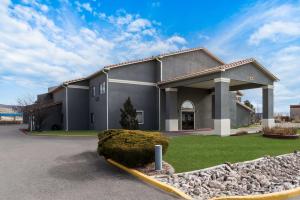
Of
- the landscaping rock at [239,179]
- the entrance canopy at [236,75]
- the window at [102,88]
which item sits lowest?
the landscaping rock at [239,179]

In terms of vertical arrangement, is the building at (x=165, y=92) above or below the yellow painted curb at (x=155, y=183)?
above

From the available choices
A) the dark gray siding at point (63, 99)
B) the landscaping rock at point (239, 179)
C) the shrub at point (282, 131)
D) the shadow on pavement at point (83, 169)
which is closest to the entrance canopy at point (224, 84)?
the shrub at point (282, 131)

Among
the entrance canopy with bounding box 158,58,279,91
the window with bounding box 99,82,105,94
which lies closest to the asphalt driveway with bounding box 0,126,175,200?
the entrance canopy with bounding box 158,58,279,91

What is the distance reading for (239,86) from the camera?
25.2 m

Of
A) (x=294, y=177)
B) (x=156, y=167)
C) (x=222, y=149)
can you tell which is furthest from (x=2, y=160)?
(x=294, y=177)

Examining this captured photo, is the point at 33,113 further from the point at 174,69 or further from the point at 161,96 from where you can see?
the point at 174,69

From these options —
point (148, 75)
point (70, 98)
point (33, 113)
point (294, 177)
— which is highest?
point (148, 75)

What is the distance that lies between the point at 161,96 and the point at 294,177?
16.9 m

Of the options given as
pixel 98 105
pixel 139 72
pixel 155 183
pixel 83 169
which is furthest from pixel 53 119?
pixel 155 183

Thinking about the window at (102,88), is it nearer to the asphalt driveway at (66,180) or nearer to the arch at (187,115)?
the arch at (187,115)

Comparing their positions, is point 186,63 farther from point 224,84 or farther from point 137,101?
point 224,84

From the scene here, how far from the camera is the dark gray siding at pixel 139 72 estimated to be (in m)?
22.4

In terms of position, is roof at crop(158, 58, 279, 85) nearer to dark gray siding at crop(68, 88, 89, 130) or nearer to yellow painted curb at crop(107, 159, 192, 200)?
dark gray siding at crop(68, 88, 89, 130)

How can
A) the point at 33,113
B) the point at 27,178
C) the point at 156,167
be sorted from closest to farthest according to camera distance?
1. the point at 27,178
2. the point at 156,167
3. the point at 33,113
